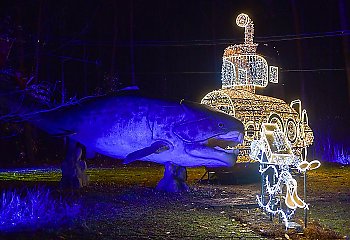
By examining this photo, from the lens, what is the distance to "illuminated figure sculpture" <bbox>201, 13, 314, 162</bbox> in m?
17.4

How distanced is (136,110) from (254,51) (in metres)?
6.25

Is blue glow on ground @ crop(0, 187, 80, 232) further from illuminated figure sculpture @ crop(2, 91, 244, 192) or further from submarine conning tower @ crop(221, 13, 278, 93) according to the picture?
submarine conning tower @ crop(221, 13, 278, 93)

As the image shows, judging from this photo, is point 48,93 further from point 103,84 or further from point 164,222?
point 103,84

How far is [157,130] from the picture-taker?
13.0m

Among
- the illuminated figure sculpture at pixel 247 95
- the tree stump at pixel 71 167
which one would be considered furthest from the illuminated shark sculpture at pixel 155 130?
the illuminated figure sculpture at pixel 247 95

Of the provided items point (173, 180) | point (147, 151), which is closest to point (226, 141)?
point (173, 180)

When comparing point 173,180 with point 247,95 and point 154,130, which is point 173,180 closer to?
point 154,130

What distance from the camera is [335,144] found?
32469mm

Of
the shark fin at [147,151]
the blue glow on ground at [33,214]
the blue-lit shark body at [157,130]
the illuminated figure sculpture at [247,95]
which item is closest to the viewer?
the blue glow on ground at [33,214]

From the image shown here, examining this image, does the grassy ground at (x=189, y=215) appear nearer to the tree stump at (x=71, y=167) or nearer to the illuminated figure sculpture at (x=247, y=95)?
the tree stump at (x=71, y=167)

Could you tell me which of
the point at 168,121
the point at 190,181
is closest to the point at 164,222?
the point at 168,121

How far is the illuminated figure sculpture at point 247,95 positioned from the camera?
1736 centimetres

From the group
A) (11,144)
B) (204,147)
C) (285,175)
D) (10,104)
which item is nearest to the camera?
(285,175)

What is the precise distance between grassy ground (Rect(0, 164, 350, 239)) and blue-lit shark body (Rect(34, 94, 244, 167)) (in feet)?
3.32
